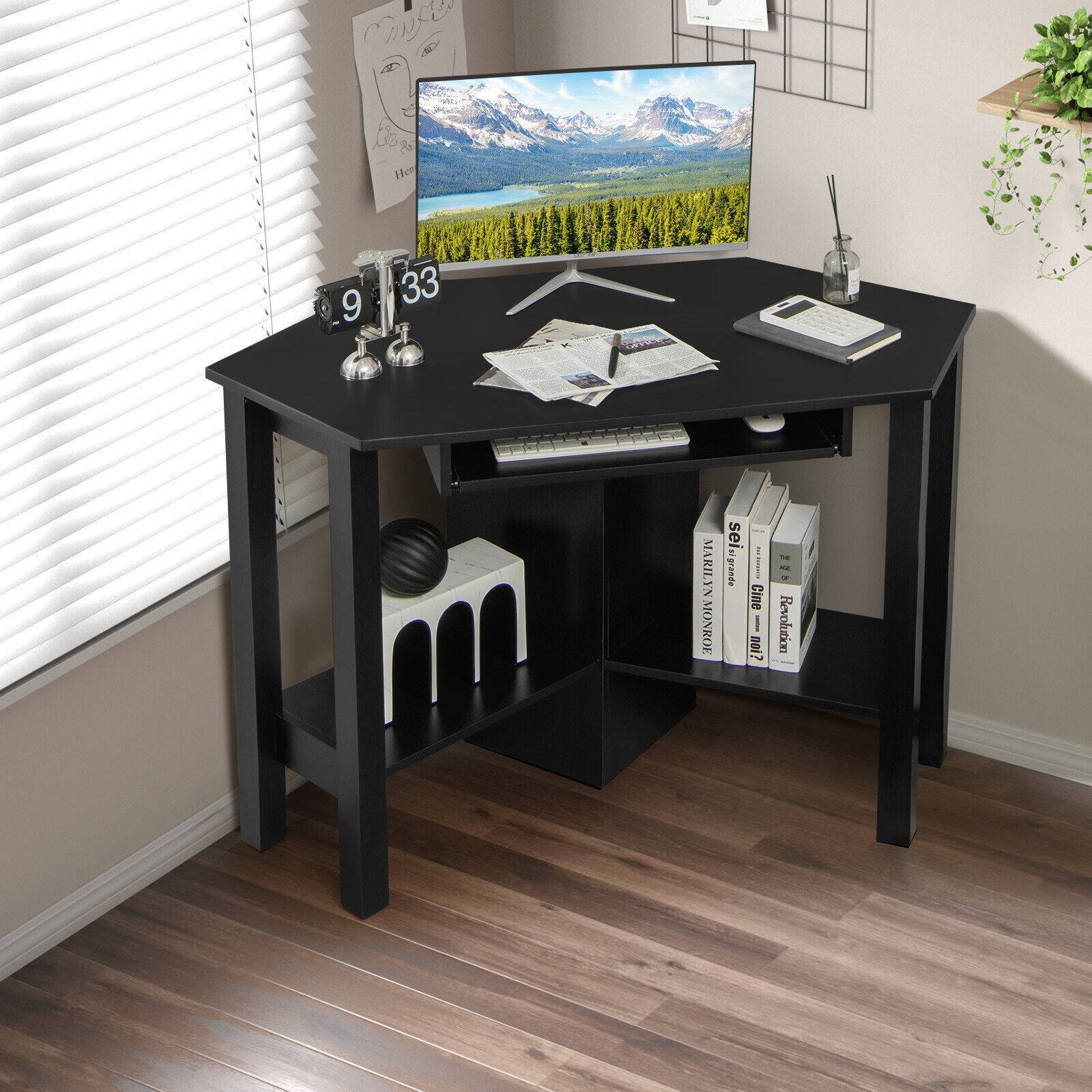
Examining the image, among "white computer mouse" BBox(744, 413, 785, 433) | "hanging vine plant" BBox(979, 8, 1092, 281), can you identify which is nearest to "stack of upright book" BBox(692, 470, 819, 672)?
"white computer mouse" BBox(744, 413, 785, 433)

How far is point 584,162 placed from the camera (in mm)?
2727

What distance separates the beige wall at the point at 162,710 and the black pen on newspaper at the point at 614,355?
590 mm

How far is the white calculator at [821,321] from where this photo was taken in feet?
8.43

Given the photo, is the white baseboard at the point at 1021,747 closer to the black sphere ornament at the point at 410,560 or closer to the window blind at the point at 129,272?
the black sphere ornament at the point at 410,560

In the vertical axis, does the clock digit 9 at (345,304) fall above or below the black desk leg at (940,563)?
above

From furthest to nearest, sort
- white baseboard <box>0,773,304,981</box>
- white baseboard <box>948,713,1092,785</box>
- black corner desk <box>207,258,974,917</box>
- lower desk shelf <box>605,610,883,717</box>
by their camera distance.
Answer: white baseboard <box>948,713,1092,785</box>
lower desk shelf <box>605,610,883,717</box>
white baseboard <box>0,773,304,981</box>
black corner desk <box>207,258,974,917</box>

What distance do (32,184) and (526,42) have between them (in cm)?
127

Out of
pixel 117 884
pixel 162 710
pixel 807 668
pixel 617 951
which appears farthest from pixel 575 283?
pixel 117 884

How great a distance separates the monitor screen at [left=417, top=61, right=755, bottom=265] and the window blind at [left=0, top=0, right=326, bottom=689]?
261 millimetres

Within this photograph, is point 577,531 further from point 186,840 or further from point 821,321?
point 186,840

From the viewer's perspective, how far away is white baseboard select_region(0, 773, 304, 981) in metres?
2.50

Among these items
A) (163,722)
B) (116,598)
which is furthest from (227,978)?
(116,598)

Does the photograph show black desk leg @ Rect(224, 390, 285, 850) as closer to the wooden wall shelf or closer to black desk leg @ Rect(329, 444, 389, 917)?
black desk leg @ Rect(329, 444, 389, 917)

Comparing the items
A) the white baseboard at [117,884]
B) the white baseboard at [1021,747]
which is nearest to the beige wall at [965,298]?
the white baseboard at [1021,747]
